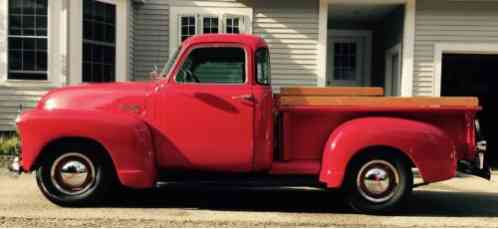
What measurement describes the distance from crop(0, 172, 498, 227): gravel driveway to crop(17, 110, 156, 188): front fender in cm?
50

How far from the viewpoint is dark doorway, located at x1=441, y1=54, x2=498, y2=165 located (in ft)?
54.5

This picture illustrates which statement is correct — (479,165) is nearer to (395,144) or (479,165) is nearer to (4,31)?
(395,144)

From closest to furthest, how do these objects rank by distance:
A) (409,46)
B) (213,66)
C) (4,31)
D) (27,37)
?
(213,66) < (4,31) < (27,37) < (409,46)

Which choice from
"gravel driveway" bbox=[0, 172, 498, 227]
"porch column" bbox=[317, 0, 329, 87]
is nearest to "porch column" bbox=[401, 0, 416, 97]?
"porch column" bbox=[317, 0, 329, 87]

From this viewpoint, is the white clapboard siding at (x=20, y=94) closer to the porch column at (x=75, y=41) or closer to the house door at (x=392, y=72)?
the porch column at (x=75, y=41)

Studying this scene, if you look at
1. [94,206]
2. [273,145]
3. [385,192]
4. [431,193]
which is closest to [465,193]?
[431,193]

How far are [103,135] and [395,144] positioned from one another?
125 inches

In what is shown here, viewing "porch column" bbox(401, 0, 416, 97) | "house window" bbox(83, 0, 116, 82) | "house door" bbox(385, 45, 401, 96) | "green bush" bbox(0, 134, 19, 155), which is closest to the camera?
"green bush" bbox(0, 134, 19, 155)

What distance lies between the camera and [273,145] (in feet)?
22.1

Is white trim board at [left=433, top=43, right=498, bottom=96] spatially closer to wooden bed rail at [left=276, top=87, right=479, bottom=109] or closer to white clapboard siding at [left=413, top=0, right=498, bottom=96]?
white clapboard siding at [left=413, top=0, right=498, bottom=96]

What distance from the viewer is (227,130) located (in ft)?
21.5

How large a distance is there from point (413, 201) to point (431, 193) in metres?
1.00

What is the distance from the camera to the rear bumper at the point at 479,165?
6586 millimetres

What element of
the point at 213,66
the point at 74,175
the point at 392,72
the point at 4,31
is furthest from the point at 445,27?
the point at 74,175
